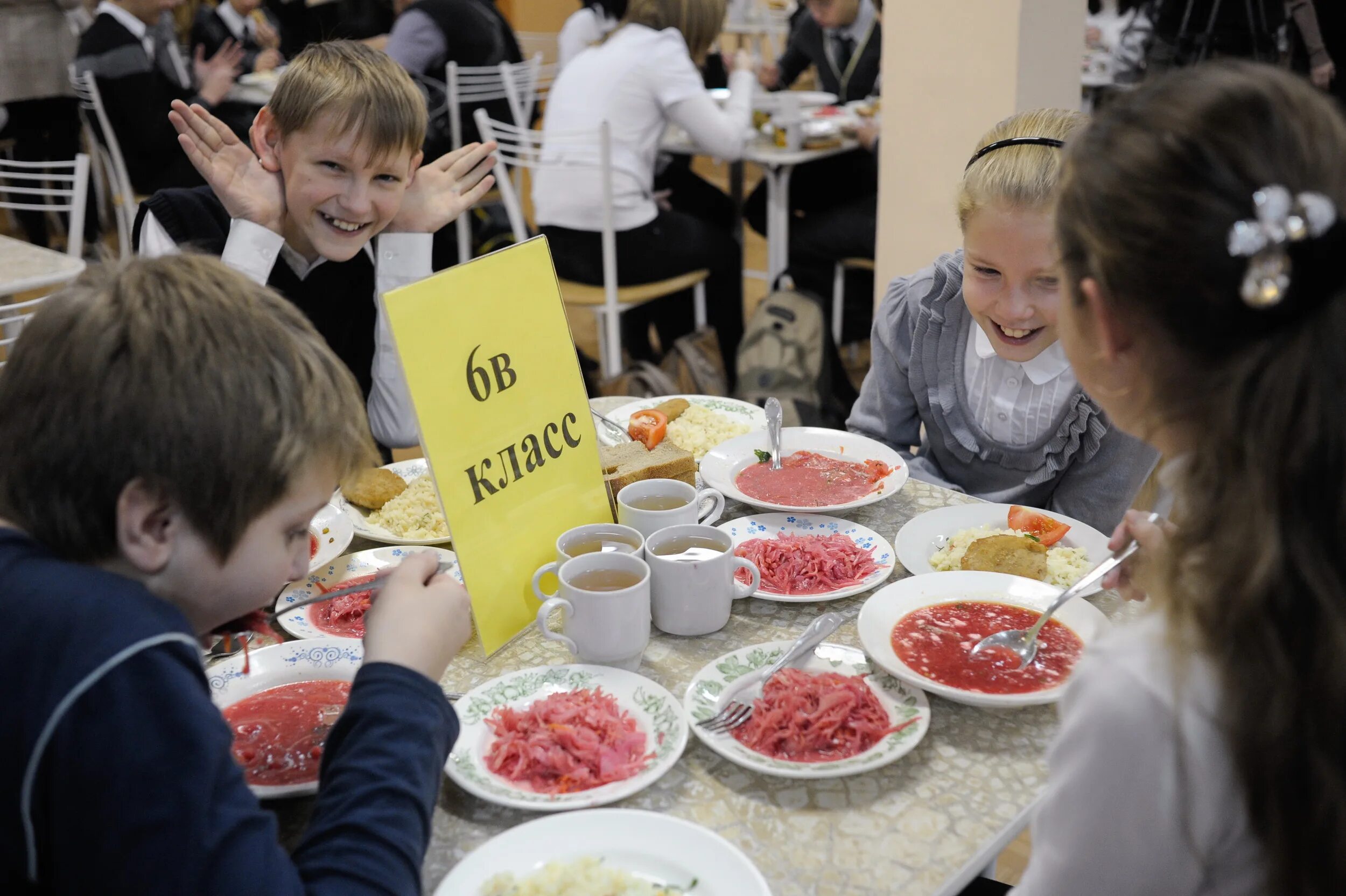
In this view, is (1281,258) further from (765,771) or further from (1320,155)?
(765,771)

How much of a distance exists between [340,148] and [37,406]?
1206mm

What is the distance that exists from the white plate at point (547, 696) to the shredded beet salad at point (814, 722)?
74mm

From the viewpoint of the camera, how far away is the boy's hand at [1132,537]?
3.98 feet

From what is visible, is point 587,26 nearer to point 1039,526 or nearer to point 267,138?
point 267,138

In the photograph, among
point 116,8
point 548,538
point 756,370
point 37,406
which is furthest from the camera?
point 116,8

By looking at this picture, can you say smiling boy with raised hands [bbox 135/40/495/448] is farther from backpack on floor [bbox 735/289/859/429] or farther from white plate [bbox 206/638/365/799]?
backpack on floor [bbox 735/289/859/429]

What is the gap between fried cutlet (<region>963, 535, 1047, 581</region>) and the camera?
1.35 metres

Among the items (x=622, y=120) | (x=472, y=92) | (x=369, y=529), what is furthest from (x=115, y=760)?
(x=472, y=92)

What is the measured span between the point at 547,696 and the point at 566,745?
10cm

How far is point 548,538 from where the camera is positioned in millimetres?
1299

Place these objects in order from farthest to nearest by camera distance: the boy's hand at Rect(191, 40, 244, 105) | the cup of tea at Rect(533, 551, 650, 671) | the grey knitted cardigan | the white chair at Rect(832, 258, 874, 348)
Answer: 1. the boy's hand at Rect(191, 40, 244, 105)
2. the white chair at Rect(832, 258, 874, 348)
3. the grey knitted cardigan
4. the cup of tea at Rect(533, 551, 650, 671)

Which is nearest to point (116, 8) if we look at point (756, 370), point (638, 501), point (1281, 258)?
point (756, 370)

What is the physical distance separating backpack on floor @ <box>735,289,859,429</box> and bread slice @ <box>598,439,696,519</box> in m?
1.72

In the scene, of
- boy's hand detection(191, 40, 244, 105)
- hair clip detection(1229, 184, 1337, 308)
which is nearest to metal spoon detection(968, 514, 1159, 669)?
hair clip detection(1229, 184, 1337, 308)
